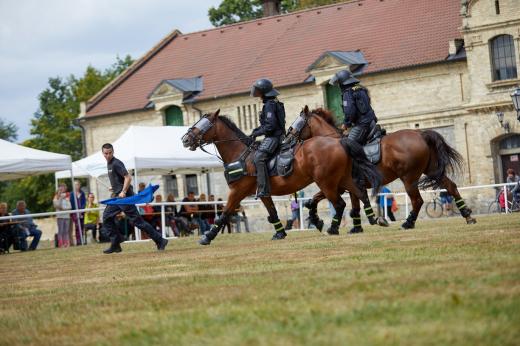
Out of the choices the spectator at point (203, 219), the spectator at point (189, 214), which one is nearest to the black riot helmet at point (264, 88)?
the spectator at point (203, 219)

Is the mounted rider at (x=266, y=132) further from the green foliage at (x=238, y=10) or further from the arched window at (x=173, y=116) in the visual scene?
the green foliage at (x=238, y=10)

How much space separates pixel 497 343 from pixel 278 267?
18.9ft

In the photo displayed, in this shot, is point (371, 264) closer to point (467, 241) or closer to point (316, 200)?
point (467, 241)

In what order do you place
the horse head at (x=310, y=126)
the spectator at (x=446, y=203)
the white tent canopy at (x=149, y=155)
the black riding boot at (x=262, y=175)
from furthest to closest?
the spectator at (x=446, y=203), the white tent canopy at (x=149, y=155), the horse head at (x=310, y=126), the black riding boot at (x=262, y=175)

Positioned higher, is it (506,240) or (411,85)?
(411,85)

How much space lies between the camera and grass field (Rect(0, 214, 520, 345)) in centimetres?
641

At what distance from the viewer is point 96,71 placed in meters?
86.7

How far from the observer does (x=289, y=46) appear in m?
55.2

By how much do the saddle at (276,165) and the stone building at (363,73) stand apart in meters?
28.3

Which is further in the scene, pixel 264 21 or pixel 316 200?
pixel 264 21

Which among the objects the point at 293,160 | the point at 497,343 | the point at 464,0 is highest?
the point at 464,0

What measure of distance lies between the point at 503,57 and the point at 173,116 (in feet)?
64.7

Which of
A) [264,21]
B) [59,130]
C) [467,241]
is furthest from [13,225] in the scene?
[59,130]

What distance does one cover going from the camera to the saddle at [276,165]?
62.2 ft
